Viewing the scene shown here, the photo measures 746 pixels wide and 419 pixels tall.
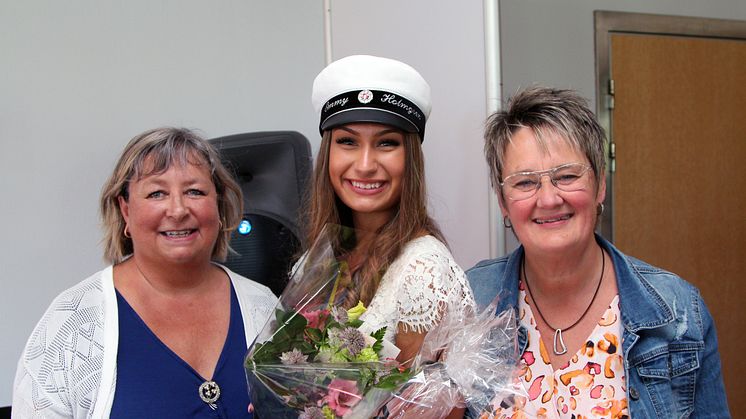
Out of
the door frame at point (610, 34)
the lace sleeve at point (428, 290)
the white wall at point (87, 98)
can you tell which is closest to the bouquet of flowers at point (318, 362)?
the lace sleeve at point (428, 290)

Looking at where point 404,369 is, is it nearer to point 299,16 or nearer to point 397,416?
point 397,416

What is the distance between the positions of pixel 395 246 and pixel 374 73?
40cm

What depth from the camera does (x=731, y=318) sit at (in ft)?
11.9

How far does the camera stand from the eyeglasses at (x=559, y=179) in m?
1.54

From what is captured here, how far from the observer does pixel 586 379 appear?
1546 mm

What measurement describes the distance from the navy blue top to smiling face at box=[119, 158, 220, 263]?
17 cm

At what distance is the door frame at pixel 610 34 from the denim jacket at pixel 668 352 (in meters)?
1.80

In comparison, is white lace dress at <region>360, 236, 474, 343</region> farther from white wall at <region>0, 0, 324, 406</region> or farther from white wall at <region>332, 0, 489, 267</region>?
white wall at <region>0, 0, 324, 406</region>

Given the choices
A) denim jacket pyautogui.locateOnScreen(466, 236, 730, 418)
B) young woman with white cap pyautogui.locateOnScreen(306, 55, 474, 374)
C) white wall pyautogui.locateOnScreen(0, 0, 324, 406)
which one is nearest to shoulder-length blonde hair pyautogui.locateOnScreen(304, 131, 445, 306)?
young woman with white cap pyautogui.locateOnScreen(306, 55, 474, 374)

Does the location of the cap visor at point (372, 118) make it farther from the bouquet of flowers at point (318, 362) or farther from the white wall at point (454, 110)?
the white wall at point (454, 110)

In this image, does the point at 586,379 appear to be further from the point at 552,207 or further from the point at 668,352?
the point at 552,207

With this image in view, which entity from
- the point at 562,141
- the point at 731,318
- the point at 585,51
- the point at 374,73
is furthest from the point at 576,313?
the point at 731,318

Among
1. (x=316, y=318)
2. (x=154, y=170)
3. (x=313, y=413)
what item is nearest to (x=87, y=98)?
(x=154, y=170)

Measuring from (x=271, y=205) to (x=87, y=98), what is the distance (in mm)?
970
